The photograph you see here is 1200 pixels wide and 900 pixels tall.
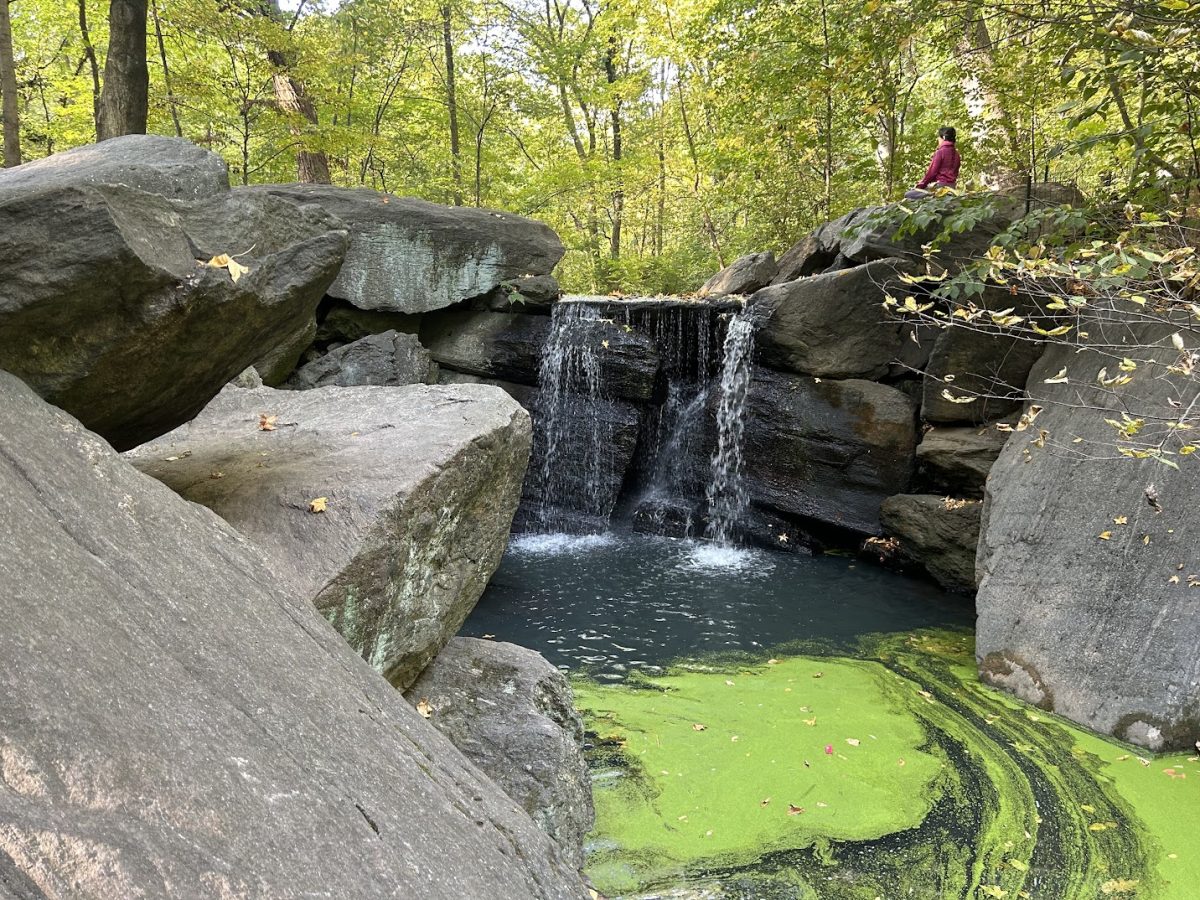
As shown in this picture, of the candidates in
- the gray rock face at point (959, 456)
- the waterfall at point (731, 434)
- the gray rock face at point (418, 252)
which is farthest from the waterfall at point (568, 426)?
the gray rock face at point (959, 456)

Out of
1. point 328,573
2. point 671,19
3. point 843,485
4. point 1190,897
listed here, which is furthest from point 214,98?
point 1190,897

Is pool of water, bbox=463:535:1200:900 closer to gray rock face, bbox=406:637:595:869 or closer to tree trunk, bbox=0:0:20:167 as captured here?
gray rock face, bbox=406:637:595:869

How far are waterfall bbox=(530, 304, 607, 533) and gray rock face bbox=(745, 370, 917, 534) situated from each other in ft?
6.48

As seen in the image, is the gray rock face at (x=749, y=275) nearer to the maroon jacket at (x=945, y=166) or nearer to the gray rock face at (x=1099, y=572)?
the maroon jacket at (x=945, y=166)

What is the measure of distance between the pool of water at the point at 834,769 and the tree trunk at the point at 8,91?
21.1 feet

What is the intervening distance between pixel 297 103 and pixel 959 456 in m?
9.98

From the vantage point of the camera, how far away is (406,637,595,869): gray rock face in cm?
346

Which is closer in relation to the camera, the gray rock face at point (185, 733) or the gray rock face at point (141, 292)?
the gray rock face at point (185, 733)

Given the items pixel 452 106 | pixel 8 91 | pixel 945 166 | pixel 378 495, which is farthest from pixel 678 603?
pixel 452 106

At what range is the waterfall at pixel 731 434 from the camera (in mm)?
9719

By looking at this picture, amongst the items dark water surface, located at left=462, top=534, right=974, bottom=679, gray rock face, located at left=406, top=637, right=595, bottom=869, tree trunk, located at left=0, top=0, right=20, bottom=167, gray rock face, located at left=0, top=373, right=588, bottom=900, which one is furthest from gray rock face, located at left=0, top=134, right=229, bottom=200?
tree trunk, located at left=0, top=0, right=20, bottom=167

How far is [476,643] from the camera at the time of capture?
13.6 ft

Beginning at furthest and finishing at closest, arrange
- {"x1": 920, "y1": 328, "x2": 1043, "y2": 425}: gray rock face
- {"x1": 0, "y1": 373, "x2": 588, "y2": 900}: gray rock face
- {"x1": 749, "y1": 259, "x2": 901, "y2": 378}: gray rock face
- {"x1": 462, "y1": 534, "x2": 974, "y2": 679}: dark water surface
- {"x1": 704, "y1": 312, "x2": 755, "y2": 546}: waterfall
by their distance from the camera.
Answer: {"x1": 704, "y1": 312, "x2": 755, "y2": 546}: waterfall, {"x1": 749, "y1": 259, "x2": 901, "y2": 378}: gray rock face, {"x1": 920, "y1": 328, "x2": 1043, "y2": 425}: gray rock face, {"x1": 462, "y1": 534, "x2": 974, "y2": 679}: dark water surface, {"x1": 0, "y1": 373, "x2": 588, "y2": 900}: gray rock face

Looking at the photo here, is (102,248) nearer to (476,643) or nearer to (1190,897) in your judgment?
(476,643)
